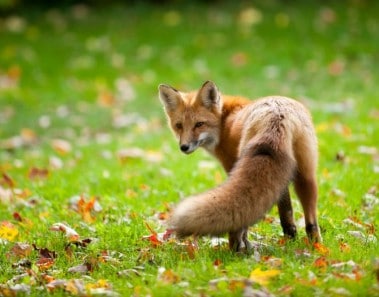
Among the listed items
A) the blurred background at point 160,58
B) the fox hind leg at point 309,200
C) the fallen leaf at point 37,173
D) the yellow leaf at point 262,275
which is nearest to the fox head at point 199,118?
the fox hind leg at point 309,200

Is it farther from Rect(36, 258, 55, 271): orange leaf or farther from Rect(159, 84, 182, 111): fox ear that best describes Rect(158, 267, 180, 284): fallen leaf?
Rect(159, 84, 182, 111): fox ear

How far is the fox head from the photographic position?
6.58 meters

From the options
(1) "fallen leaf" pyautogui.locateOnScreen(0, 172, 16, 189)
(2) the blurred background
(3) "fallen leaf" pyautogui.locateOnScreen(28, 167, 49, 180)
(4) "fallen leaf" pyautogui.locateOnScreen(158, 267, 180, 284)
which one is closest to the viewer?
(4) "fallen leaf" pyautogui.locateOnScreen(158, 267, 180, 284)

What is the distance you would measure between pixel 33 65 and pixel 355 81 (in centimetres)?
821

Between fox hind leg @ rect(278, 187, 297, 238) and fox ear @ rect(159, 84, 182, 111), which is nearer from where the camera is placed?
fox hind leg @ rect(278, 187, 297, 238)

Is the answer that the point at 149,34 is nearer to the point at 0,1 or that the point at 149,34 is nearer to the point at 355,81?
the point at 0,1

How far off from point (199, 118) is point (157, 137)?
546cm

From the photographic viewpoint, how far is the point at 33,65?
17688 mm

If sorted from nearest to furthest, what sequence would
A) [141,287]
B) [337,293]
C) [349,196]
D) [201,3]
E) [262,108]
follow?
[337,293] < [141,287] < [262,108] < [349,196] < [201,3]

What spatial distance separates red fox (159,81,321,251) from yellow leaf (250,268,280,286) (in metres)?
0.33

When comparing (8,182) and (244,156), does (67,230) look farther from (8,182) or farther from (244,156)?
(8,182)

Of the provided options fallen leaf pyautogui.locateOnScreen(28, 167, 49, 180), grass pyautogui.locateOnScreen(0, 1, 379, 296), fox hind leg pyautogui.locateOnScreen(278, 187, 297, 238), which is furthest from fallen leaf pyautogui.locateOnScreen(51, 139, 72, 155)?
fox hind leg pyautogui.locateOnScreen(278, 187, 297, 238)

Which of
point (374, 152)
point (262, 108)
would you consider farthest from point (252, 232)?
point (374, 152)

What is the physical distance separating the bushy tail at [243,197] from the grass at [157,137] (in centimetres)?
42
